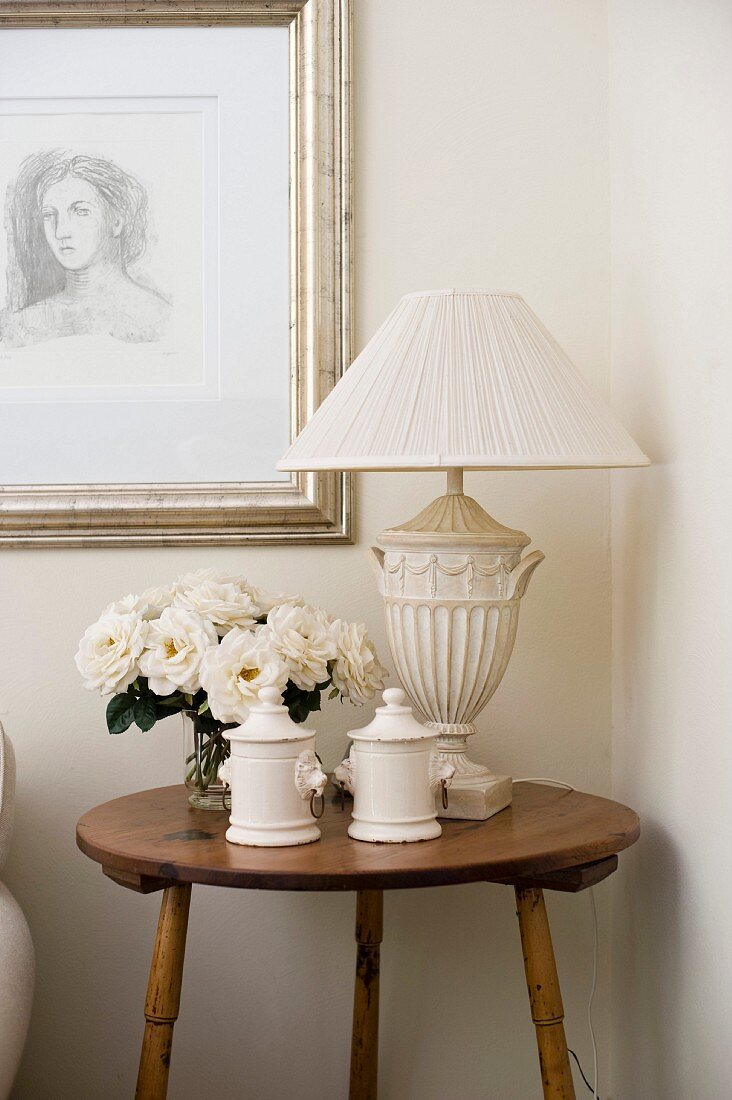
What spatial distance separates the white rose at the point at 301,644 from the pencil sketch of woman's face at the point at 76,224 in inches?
25.5

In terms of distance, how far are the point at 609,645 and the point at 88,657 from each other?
758 millimetres

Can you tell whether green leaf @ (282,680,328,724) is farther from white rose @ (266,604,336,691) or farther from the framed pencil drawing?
the framed pencil drawing

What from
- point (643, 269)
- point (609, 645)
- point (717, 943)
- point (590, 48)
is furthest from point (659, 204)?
point (717, 943)

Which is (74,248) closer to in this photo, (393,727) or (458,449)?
(458,449)

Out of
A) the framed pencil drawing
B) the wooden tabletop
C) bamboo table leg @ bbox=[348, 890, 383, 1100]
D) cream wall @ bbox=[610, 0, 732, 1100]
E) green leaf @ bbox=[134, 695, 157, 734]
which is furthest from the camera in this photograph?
the framed pencil drawing

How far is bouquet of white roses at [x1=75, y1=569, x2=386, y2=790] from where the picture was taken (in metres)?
1.10

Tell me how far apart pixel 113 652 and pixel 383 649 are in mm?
473

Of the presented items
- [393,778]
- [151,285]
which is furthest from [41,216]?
[393,778]

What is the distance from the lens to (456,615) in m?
1.13

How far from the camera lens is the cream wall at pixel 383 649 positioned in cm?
147

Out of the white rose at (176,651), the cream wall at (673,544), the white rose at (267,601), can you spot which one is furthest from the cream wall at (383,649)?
the white rose at (176,651)

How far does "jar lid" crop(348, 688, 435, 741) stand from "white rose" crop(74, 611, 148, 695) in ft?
0.87

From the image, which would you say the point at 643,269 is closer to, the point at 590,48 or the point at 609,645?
the point at 590,48

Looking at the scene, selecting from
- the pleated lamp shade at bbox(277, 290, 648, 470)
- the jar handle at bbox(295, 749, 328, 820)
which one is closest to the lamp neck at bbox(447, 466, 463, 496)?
the pleated lamp shade at bbox(277, 290, 648, 470)
